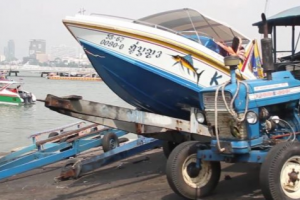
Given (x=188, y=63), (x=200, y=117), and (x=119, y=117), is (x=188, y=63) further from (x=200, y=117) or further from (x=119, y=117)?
(x=119, y=117)

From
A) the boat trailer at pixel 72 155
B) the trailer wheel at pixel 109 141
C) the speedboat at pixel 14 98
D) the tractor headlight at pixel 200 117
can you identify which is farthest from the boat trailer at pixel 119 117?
the speedboat at pixel 14 98

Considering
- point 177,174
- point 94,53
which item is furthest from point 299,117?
point 94,53

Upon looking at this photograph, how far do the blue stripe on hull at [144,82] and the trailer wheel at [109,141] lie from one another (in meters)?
1.63

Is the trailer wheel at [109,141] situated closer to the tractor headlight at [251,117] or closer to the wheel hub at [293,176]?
the tractor headlight at [251,117]

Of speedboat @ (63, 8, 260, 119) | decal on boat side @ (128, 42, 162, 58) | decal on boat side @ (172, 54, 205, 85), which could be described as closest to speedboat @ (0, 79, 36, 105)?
speedboat @ (63, 8, 260, 119)

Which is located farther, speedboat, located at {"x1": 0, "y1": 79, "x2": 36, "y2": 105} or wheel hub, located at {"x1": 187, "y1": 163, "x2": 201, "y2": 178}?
speedboat, located at {"x1": 0, "y1": 79, "x2": 36, "y2": 105}

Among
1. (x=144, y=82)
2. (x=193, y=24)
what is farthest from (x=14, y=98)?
(x=144, y=82)

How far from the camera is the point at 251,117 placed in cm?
557

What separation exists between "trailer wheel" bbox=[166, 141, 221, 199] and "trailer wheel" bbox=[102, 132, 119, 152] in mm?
3628

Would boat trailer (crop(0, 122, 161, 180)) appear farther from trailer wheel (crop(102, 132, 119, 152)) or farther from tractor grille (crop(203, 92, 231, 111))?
tractor grille (crop(203, 92, 231, 111))

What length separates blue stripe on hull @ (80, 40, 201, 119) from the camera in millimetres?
7441

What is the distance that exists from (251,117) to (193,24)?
3048 mm

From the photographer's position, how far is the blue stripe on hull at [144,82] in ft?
24.4

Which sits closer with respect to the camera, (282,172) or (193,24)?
(282,172)
